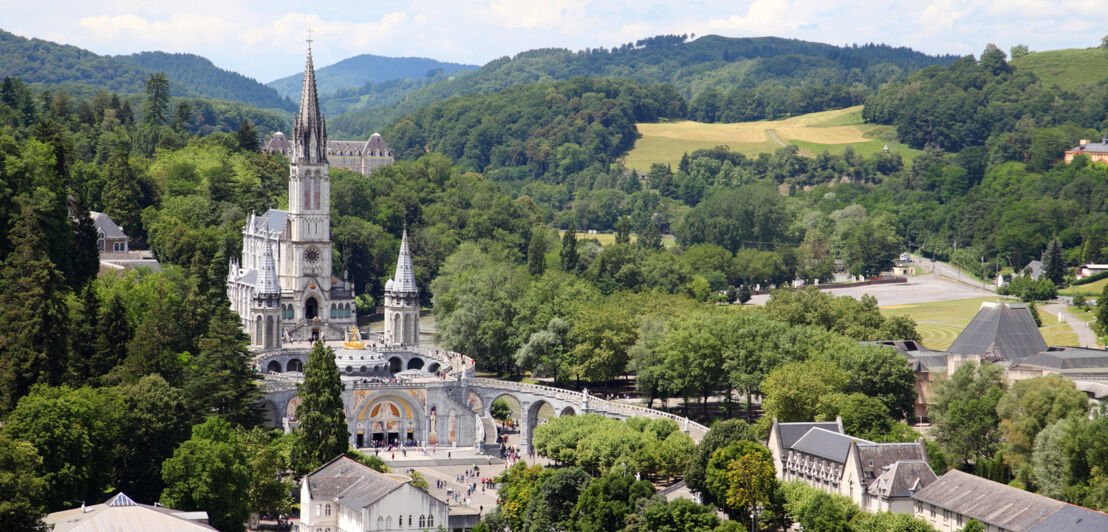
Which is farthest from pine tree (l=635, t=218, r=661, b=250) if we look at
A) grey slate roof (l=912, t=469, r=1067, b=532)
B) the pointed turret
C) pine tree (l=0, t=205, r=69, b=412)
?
grey slate roof (l=912, t=469, r=1067, b=532)

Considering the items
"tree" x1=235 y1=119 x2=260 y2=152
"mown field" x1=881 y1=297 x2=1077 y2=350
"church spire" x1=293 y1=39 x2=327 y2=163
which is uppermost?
"church spire" x1=293 y1=39 x2=327 y2=163

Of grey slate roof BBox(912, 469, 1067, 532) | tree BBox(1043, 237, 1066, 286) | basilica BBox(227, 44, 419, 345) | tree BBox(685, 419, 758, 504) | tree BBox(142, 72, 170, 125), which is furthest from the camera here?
tree BBox(142, 72, 170, 125)

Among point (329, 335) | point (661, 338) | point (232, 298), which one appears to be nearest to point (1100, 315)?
point (661, 338)

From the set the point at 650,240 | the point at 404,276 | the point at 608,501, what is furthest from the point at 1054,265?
the point at 608,501

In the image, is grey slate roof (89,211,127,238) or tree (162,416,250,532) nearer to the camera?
tree (162,416,250,532)

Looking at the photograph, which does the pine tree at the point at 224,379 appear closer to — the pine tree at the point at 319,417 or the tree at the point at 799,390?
the pine tree at the point at 319,417

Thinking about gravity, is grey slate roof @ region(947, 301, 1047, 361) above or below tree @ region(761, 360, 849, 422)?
above

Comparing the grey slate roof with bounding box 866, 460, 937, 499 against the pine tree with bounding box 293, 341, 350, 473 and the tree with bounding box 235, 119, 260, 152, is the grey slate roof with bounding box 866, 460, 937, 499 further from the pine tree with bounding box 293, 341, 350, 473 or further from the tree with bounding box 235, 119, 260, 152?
the tree with bounding box 235, 119, 260, 152

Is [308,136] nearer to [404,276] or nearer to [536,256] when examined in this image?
Answer: [404,276]
